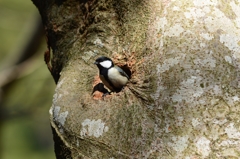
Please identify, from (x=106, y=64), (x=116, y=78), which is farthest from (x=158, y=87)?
(x=116, y=78)

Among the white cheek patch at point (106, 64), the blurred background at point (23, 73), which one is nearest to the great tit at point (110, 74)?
the white cheek patch at point (106, 64)

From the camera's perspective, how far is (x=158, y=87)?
158 centimetres

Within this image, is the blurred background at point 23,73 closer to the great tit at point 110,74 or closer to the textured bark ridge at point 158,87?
the great tit at point 110,74

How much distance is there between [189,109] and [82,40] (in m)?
0.84

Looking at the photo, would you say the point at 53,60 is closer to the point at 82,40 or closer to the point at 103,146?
the point at 82,40

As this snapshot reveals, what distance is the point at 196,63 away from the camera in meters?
1.56

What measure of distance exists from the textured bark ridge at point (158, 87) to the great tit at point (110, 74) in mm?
39

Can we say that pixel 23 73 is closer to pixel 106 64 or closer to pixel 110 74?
pixel 110 74

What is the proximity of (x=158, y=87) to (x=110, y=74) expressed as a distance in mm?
585

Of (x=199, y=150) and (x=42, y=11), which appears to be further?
(x=42, y=11)

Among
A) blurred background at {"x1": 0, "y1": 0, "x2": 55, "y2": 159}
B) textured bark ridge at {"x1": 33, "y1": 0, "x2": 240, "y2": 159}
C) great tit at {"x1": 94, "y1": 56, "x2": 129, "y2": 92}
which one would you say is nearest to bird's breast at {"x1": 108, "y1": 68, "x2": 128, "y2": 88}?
great tit at {"x1": 94, "y1": 56, "x2": 129, "y2": 92}

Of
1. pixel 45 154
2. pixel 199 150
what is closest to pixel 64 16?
pixel 199 150

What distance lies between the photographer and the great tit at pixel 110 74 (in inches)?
77.0

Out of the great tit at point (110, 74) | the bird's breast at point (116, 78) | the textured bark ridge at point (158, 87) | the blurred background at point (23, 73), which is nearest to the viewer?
the textured bark ridge at point (158, 87)
